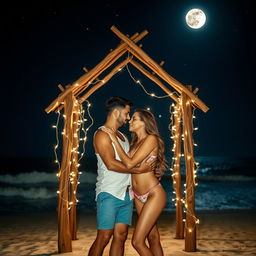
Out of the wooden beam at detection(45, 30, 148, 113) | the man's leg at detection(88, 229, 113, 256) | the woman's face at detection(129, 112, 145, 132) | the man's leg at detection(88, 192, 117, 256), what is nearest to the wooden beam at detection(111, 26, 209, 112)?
the wooden beam at detection(45, 30, 148, 113)

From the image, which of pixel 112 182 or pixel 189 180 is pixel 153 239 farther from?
pixel 189 180

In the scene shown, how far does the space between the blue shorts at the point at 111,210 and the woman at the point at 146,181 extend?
132 millimetres

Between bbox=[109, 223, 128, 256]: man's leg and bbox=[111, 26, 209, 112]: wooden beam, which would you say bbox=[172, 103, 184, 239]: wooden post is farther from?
bbox=[109, 223, 128, 256]: man's leg

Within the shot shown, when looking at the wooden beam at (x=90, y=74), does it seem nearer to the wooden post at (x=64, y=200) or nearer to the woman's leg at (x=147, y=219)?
the wooden post at (x=64, y=200)

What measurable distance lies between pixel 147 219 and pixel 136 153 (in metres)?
Answer: 0.67

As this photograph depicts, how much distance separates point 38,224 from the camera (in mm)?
6605

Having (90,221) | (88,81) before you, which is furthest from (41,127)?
(88,81)

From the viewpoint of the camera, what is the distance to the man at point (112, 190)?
119 inches

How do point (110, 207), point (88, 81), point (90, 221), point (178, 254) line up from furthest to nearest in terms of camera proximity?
1. point (90, 221)
2. point (88, 81)
3. point (178, 254)
4. point (110, 207)

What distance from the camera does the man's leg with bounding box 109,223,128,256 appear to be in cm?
304

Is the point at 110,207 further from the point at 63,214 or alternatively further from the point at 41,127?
the point at 41,127

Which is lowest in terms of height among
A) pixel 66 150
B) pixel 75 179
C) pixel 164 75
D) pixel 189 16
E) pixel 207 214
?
pixel 207 214

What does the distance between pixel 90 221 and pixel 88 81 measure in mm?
3838

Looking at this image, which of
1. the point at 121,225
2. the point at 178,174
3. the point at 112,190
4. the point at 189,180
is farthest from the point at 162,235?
the point at 112,190
